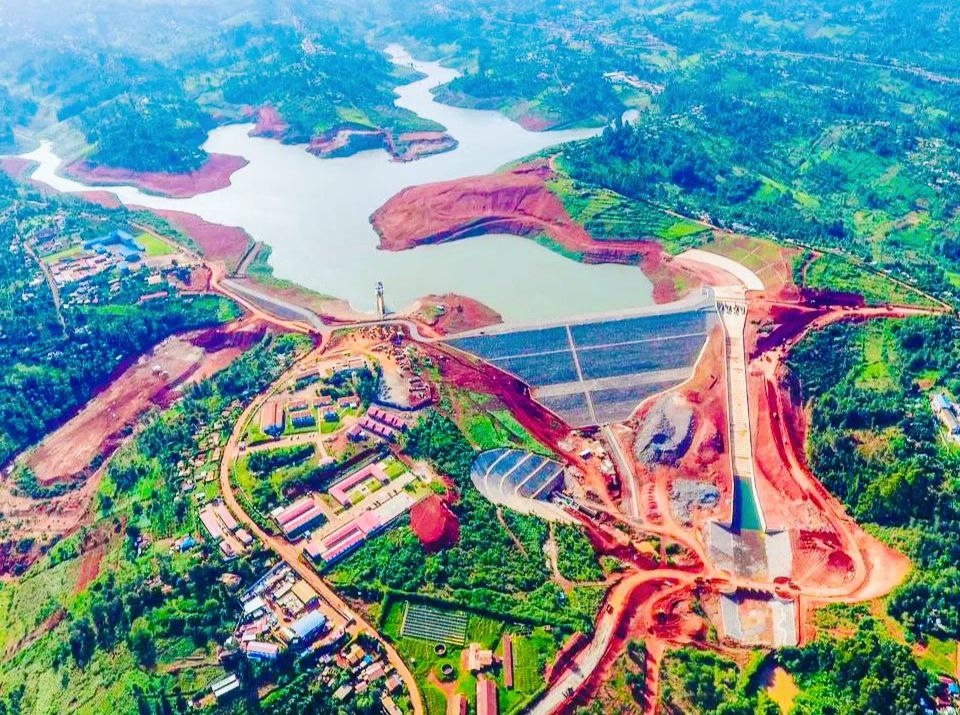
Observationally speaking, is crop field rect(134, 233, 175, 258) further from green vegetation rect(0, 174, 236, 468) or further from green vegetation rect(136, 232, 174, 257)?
green vegetation rect(0, 174, 236, 468)

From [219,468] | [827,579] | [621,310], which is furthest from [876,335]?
[219,468]

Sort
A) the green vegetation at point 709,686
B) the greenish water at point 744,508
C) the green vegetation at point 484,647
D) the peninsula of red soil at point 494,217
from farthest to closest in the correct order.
Answer: the peninsula of red soil at point 494,217 → the greenish water at point 744,508 → the green vegetation at point 484,647 → the green vegetation at point 709,686

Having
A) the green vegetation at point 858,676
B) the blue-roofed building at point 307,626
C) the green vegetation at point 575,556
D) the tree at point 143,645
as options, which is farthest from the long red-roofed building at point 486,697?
the tree at point 143,645

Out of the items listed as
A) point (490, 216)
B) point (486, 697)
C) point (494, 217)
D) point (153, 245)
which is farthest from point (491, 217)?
point (486, 697)

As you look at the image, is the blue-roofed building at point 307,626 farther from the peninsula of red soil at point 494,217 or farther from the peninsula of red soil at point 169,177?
the peninsula of red soil at point 169,177

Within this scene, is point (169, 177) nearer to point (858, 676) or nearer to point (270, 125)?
point (270, 125)

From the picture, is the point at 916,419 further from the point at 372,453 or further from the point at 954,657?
the point at 372,453
